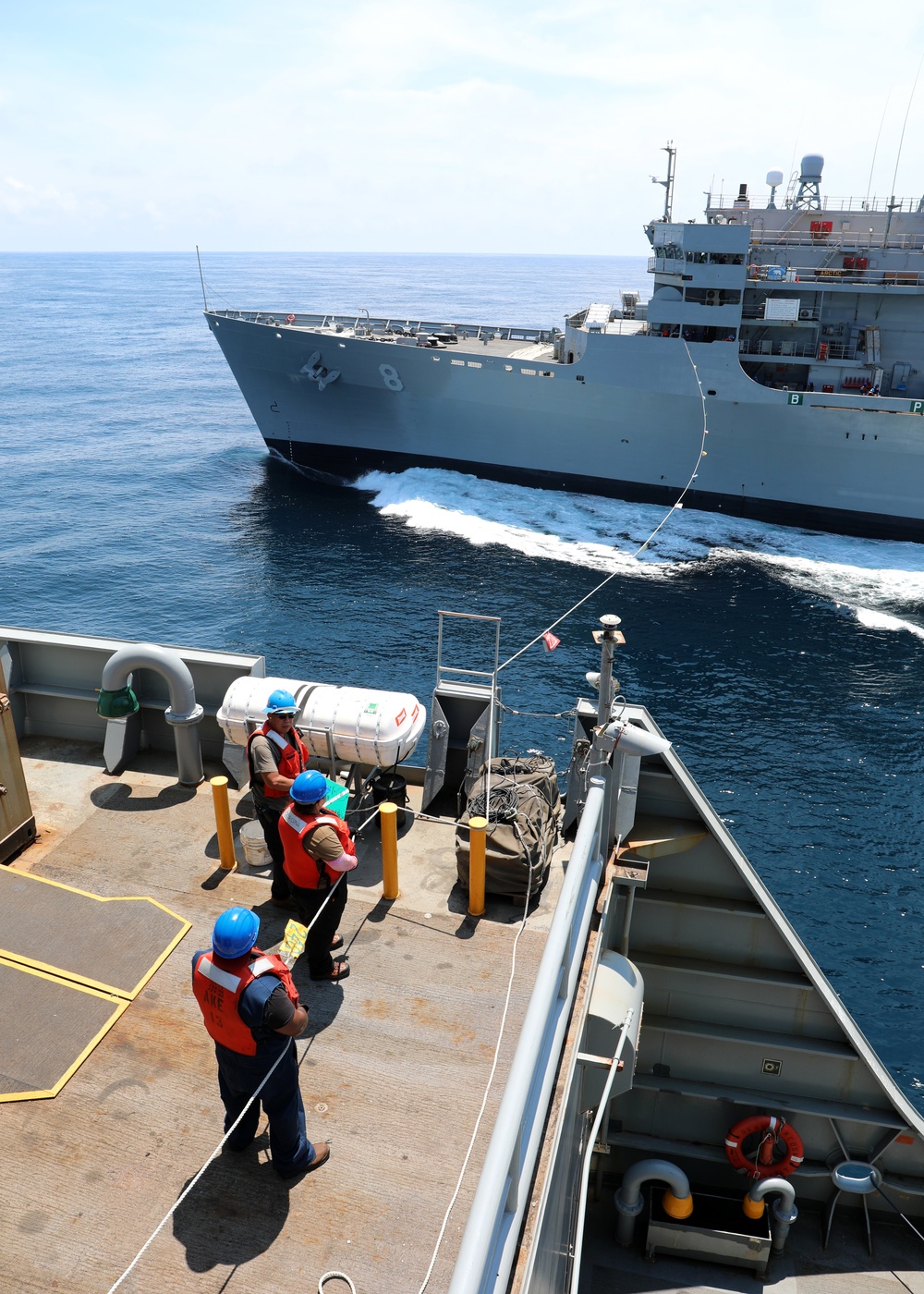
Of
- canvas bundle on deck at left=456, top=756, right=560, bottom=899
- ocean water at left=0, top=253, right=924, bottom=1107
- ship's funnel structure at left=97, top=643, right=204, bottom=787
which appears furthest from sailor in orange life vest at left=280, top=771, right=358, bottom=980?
ocean water at left=0, top=253, right=924, bottom=1107

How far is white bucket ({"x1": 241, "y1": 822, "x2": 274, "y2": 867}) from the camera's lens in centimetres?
677

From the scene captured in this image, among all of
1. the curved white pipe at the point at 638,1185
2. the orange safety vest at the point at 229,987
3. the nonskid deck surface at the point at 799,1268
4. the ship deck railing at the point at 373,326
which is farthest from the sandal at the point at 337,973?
the ship deck railing at the point at 373,326

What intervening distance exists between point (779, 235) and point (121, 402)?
3605 cm

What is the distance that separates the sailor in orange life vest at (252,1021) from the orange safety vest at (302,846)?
1.21 m

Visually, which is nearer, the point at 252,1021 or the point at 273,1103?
the point at 252,1021

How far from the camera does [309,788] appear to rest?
521cm

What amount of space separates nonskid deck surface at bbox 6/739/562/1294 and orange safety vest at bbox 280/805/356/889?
0.81 m

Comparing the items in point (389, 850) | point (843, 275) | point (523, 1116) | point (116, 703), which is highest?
point (843, 275)

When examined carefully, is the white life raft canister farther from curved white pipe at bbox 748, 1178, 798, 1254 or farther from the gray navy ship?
the gray navy ship

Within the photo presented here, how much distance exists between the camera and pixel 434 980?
5.77 metres

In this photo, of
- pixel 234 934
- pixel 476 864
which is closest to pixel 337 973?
pixel 476 864

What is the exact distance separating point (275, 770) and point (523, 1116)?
12.3 ft

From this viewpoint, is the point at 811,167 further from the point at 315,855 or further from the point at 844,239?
the point at 315,855

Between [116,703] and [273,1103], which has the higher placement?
[116,703]
